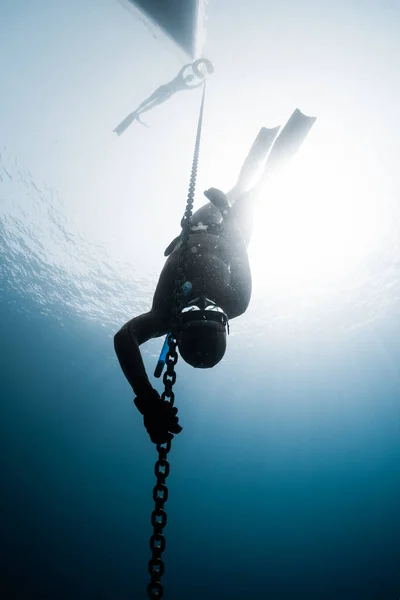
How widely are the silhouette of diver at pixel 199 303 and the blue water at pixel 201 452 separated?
17896mm

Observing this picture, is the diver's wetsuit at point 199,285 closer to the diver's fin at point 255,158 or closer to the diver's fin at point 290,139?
the diver's fin at point 290,139

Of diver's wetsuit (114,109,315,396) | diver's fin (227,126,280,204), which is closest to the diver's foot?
diver's wetsuit (114,109,315,396)

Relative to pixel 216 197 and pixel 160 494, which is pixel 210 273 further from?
pixel 160 494

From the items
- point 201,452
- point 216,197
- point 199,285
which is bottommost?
point 199,285

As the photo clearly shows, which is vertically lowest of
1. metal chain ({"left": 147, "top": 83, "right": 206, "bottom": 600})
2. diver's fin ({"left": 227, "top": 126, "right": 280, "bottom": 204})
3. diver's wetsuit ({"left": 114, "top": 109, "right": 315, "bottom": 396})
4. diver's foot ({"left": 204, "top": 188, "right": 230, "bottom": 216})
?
metal chain ({"left": 147, "top": 83, "right": 206, "bottom": 600})

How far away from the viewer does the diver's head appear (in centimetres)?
236

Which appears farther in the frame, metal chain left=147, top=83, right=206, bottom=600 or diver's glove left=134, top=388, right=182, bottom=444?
diver's glove left=134, top=388, right=182, bottom=444

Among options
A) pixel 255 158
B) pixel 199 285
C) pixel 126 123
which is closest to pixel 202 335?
pixel 199 285

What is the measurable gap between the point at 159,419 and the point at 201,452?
204ft

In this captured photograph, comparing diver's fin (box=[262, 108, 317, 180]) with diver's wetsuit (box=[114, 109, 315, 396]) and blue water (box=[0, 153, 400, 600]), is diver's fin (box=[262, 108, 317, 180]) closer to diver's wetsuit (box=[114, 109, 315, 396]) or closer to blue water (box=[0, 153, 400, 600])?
diver's wetsuit (box=[114, 109, 315, 396])

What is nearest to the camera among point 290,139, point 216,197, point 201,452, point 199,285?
point 199,285

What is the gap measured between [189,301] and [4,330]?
39946 mm

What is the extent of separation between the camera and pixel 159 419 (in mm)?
1765

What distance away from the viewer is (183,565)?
42.7 meters
